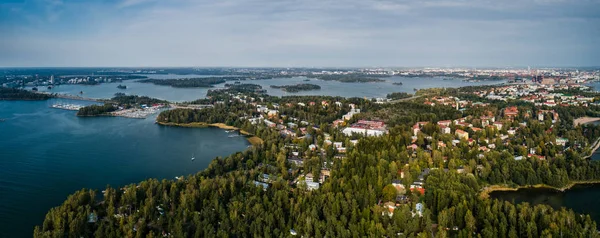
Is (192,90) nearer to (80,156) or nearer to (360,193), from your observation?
(80,156)

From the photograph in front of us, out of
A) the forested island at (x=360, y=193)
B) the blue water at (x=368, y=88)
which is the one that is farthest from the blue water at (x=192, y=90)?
the forested island at (x=360, y=193)

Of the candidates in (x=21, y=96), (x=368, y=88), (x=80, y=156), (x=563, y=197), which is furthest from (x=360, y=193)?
(x=368, y=88)

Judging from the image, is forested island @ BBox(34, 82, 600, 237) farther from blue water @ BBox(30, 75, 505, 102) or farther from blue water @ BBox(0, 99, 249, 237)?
blue water @ BBox(30, 75, 505, 102)

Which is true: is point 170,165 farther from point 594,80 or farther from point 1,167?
point 594,80

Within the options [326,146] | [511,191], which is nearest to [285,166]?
[326,146]

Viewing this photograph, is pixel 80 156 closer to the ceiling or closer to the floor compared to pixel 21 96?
closer to the floor

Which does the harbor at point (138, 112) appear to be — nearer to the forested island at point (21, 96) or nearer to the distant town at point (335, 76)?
the forested island at point (21, 96)
